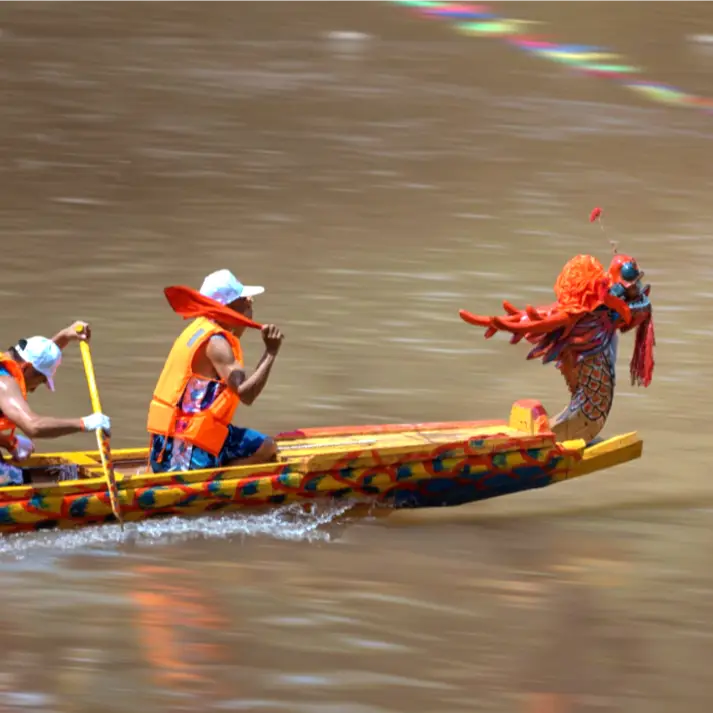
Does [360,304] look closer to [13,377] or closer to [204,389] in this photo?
[204,389]

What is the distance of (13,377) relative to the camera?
779 cm

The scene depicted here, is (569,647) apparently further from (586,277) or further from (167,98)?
(167,98)

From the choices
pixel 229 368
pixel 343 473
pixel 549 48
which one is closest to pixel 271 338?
pixel 229 368

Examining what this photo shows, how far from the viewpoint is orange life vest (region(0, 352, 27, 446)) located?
7.79 m

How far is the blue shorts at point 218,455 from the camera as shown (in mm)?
8344

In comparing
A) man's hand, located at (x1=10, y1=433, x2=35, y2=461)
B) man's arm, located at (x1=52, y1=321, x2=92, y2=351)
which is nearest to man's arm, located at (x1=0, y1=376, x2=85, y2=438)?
man's hand, located at (x1=10, y1=433, x2=35, y2=461)

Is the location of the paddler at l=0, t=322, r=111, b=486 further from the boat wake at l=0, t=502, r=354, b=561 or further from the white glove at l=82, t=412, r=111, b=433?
the boat wake at l=0, t=502, r=354, b=561

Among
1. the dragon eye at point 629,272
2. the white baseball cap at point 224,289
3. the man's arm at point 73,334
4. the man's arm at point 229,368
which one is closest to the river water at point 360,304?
the man's arm at point 229,368

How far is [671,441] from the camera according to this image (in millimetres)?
10852

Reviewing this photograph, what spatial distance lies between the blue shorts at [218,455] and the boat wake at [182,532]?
285 mm

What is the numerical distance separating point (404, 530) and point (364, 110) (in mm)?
9464

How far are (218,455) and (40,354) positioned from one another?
3.65 ft

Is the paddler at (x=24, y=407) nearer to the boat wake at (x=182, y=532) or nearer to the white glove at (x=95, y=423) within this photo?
the white glove at (x=95, y=423)

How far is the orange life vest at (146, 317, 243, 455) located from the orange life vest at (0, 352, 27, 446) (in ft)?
2.44
